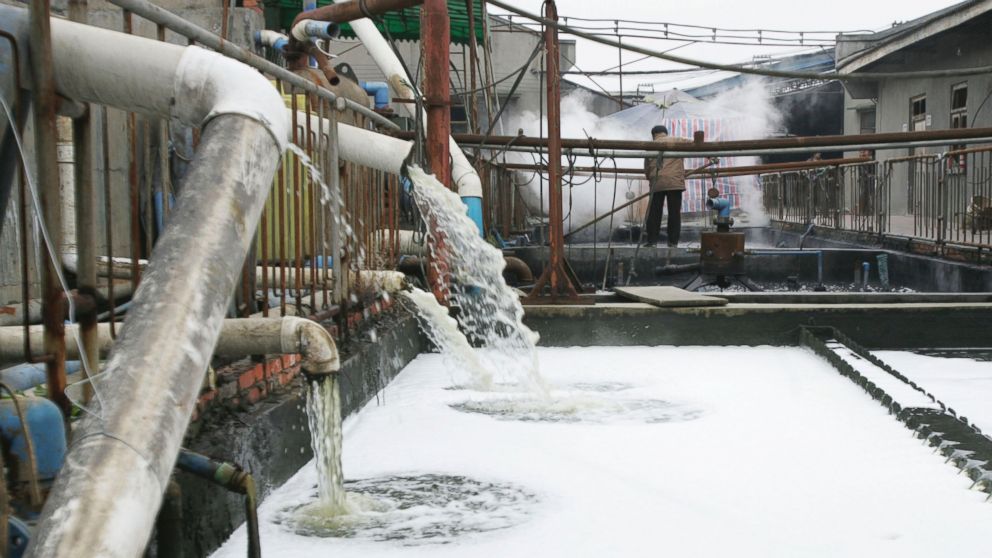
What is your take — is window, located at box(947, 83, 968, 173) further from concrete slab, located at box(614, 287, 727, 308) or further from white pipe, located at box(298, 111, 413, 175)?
white pipe, located at box(298, 111, 413, 175)

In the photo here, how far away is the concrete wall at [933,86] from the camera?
18609 millimetres

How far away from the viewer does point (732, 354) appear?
7320 millimetres

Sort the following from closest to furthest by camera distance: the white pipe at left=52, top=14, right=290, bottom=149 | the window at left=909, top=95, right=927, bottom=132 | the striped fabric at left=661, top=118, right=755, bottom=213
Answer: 1. the white pipe at left=52, top=14, right=290, bottom=149
2. the window at left=909, top=95, right=927, bottom=132
3. the striped fabric at left=661, top=118, right=755, bottom=213

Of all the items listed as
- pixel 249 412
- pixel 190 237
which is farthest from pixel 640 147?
pixel 190 237

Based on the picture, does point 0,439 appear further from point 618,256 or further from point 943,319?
point 618,256

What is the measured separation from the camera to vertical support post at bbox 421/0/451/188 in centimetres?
668

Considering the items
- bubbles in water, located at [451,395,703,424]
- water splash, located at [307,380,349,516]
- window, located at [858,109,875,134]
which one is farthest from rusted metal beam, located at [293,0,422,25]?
window, located at [858,109,875,134]

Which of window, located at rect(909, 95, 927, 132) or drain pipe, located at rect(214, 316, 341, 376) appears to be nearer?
drain pipe, located at rect(214, 316, 341, 376)

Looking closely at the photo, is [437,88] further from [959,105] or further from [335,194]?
[959,105]

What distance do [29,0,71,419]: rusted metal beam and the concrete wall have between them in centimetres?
1716

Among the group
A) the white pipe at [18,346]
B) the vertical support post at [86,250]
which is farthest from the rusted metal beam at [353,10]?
the vertical support post at [86,250]

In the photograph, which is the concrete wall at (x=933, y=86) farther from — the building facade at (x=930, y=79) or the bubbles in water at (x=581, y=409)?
the bubbles in water at (x=581, y=409)

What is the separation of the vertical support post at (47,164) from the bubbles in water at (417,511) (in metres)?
1.45

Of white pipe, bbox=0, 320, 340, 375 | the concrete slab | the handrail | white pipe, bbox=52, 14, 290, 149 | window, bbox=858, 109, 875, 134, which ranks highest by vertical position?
window, bbox=858, 109, 875, 134
